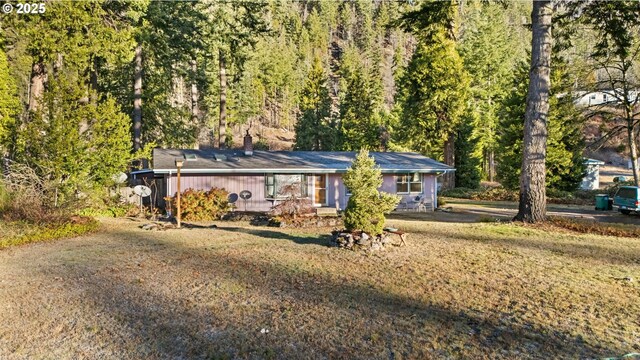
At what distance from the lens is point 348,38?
396 feet

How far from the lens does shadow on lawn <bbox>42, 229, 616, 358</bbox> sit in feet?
17.1

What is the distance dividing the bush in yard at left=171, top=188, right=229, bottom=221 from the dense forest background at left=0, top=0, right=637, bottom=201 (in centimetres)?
285

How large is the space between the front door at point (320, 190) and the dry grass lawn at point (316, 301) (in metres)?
10.3

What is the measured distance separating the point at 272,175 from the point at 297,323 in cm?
1548

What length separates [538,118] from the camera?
1492 centimetres

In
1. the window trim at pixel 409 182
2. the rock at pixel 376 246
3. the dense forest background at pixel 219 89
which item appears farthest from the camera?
the window trim at pixel 409 182

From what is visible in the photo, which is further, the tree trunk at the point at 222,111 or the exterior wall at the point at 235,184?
the tree trunk at the point at 222,111

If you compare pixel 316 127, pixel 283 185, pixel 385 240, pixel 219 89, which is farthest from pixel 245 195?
pixel 316 127

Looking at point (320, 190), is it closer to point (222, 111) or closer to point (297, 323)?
point (222, 111)

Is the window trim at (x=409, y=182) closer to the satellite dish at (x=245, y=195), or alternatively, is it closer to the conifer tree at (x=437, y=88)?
the satellite dish at (x=245, y=195)

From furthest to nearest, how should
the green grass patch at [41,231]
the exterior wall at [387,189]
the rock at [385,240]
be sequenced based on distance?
the exterior wall at [387,189] < the green grass patch at [41,231] < the rock at [385,240]

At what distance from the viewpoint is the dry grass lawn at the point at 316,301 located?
5320 mm

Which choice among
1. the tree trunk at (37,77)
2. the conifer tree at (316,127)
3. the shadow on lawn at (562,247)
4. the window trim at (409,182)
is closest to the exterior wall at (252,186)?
the window trim at (409,182)

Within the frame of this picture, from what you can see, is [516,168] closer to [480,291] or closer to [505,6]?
[505,6]
